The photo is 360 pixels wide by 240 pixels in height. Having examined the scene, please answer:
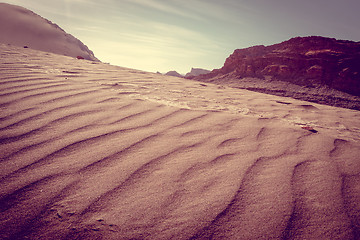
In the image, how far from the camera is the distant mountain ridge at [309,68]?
9555 millimetres

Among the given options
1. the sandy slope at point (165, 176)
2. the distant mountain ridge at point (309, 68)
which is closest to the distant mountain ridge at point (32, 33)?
the distant mountain ridge at point (309, 68)

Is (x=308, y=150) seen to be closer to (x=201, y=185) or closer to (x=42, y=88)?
(x=201, y=185)

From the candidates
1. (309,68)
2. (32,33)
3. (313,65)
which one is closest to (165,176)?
(309,68)

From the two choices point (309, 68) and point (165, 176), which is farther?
point (309, 68)

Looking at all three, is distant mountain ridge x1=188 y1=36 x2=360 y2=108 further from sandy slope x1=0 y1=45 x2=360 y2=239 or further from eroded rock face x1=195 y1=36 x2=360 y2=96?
sandy slope x1=0 y1=45 x2=360 y2=239

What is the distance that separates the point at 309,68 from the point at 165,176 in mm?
13191

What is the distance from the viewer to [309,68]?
36.0 feet

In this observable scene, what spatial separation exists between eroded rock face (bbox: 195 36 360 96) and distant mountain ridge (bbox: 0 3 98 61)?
29.7 meters

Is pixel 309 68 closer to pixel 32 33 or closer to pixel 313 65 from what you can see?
pixel 313 65

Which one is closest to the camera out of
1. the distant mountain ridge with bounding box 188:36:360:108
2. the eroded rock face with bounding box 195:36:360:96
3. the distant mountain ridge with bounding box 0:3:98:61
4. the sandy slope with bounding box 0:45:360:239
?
the sandy slope with bounding box 0:45:360:239

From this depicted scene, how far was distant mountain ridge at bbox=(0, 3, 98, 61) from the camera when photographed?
3101 centimetres

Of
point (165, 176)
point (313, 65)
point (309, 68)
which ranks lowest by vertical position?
point (165, 176)

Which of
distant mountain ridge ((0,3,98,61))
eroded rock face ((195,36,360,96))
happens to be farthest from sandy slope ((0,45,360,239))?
distant mountain ridge ((0,3,98,61))

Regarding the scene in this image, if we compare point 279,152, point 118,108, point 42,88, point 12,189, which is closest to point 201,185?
point 279,152
